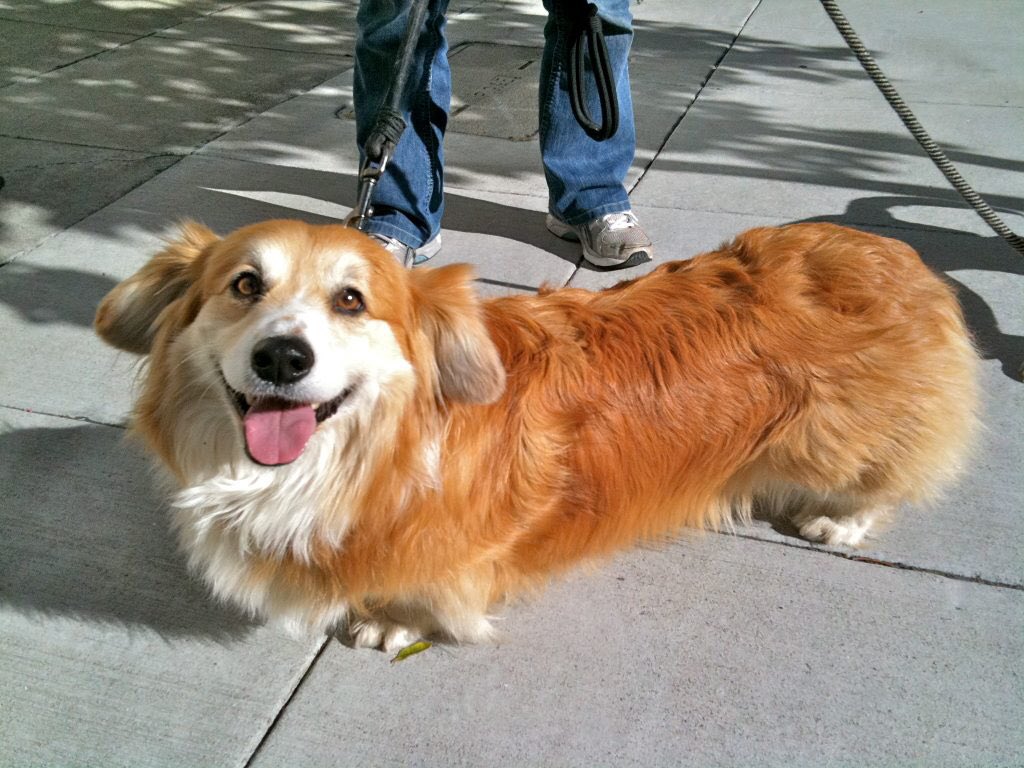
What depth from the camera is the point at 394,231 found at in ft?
14.4

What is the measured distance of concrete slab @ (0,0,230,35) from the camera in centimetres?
820

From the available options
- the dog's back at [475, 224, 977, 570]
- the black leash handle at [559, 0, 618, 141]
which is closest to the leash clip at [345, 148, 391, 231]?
the dog's back at [475, 224, 977, 570]

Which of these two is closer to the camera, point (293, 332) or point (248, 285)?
point (293, 332)

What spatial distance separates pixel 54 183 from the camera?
17.2ft

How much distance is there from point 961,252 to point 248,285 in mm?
4018

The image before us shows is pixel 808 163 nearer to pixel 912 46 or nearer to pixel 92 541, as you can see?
pixel 912 46

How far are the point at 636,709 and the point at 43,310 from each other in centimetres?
331

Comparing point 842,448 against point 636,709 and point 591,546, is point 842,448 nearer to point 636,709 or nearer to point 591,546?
point 591,546

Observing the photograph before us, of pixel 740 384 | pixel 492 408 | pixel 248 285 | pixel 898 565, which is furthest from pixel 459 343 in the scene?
pixel 898 565

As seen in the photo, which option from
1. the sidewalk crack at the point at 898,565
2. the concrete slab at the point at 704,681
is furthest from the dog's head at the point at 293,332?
the sidewalk crack at the point at 898,565

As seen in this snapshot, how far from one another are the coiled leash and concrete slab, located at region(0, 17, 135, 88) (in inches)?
176

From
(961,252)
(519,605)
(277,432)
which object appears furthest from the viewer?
(961,252)

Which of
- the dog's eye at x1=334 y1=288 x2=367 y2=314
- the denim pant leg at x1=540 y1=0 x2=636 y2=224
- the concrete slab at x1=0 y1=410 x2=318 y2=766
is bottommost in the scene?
the concrete slab at x1=0 y1=410 x2=318 y2=766

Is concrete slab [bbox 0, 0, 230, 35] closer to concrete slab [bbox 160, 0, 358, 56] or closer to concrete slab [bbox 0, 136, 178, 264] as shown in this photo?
concrete slab [bbox 160, 0, 358, 56]
